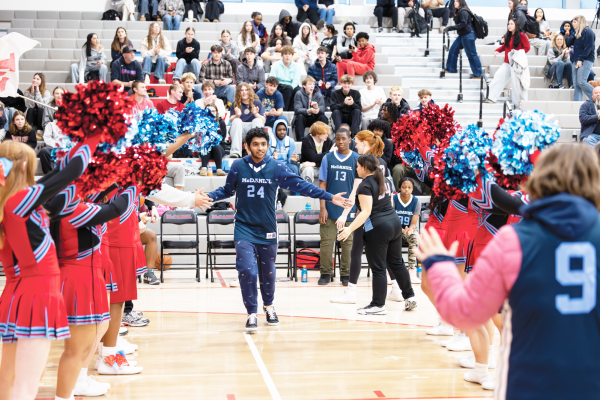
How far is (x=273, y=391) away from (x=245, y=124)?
258 inches

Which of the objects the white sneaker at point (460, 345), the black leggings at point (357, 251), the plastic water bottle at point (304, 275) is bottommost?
the plastic water bottle at point (304, 275)

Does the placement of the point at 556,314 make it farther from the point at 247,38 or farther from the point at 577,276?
the point at 247,38

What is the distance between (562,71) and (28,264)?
41.0ft

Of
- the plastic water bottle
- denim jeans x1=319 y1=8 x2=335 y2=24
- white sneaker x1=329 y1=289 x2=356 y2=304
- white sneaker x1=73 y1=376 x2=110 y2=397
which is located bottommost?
the plastic water bottle

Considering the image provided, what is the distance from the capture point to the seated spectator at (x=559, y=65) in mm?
13227

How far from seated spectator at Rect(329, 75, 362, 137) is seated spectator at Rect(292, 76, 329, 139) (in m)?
0.22

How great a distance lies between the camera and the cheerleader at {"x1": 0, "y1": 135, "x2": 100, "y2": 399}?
10.0 ft

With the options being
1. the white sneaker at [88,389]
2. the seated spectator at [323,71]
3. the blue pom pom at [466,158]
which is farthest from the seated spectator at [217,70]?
the white sneaker at [88,389]

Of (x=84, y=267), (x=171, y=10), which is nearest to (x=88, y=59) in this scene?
(x=171, y=10)

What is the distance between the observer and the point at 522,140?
12.6 feet

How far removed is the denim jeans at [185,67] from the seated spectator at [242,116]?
2.12 metres

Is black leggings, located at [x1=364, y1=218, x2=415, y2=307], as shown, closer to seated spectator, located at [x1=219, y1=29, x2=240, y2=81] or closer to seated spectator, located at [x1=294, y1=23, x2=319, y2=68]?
seated spectator, located at [x1=219, y1=29, x2=240, y2=81]

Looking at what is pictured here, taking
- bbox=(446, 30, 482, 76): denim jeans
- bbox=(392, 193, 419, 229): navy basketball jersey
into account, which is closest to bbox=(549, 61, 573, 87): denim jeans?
bbox=(446, 30, 482, 76): denim jeans

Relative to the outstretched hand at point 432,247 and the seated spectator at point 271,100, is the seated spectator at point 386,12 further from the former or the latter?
the outstretched hand at point 432,247
